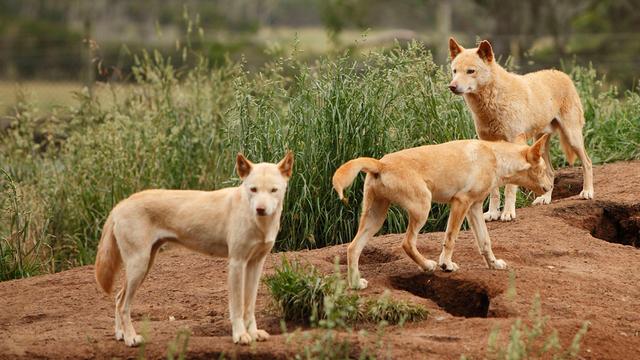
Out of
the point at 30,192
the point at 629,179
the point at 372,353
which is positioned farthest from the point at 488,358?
the point at 30,192

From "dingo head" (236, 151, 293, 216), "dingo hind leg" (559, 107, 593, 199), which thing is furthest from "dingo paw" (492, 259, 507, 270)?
"dingo hind leg" (559, 107, 593, 199)

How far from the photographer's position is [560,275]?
7.98 m

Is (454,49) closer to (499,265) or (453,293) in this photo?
(499,265)

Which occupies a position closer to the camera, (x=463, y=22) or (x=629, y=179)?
(x=629, y=179)

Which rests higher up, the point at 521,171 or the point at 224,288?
the point at 521,171

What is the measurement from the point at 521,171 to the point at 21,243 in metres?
4.53

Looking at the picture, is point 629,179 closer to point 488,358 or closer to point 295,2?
point 488,358

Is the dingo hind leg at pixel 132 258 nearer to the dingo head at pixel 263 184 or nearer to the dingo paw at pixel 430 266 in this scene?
the dingo head at pixel 263 184

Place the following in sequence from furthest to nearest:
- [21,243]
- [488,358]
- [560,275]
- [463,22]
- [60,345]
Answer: [463,22] → [21,243] → [560,275] → [60,345] → [488,358]

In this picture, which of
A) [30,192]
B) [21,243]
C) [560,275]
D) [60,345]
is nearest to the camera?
[60,345]

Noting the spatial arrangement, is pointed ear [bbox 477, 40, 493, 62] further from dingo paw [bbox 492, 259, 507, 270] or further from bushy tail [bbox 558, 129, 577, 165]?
dingo paw [bbox 492, 259, 507, 270]

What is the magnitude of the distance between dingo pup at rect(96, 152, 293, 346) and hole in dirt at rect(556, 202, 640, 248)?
3.70m

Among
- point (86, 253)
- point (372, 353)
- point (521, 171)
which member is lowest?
point (86, 253)

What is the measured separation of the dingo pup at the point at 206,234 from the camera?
21.9ft
